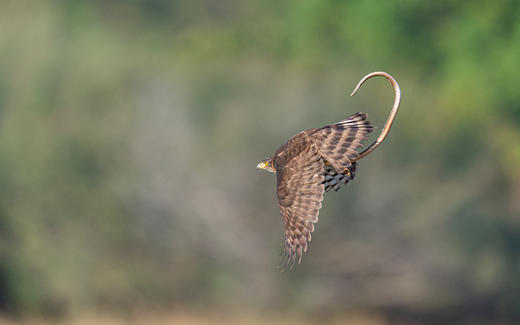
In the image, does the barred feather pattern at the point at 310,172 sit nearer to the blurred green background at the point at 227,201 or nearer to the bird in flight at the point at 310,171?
the bird in flight at the point at 310,171

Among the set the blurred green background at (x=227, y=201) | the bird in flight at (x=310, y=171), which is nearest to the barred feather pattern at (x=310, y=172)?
the bird in flight at (x=310, y=171)

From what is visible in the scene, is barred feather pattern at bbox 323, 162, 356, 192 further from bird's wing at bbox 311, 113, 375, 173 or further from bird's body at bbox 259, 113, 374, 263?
bird's wing at bbox 311, 113, 375, 173

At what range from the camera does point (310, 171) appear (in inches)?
248

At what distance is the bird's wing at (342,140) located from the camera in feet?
19.9

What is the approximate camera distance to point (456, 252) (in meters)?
Answer: 20.3

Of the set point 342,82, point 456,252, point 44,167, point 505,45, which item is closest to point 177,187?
point 44,167

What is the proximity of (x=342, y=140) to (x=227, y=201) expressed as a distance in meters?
13.8

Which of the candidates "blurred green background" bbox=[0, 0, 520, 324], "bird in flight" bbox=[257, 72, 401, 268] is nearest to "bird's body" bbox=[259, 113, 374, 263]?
"bird in flight" bbox=[257, 72, 401, 268]

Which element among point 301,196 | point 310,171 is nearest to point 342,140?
point 310,171

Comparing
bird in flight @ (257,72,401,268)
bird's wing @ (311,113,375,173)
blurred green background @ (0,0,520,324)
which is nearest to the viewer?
bird's wing @ (311,113,375,173)

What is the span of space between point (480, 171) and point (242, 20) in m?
14.5

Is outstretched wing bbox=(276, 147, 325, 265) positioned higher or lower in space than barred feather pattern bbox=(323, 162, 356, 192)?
lower

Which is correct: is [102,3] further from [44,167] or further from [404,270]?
[404,270]

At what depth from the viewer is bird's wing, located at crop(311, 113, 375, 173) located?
6.06 metres
